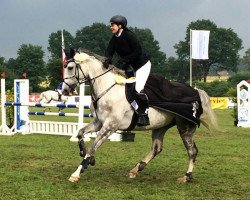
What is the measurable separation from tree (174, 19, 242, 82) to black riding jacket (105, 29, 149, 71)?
95.9 meters

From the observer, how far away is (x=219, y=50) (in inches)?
4144

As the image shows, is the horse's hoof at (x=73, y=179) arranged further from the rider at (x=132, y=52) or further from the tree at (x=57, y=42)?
the tree at (x=57, y=42)

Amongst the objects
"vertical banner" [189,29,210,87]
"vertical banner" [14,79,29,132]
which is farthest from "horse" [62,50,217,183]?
"vertical banner" [189,29,210,87]

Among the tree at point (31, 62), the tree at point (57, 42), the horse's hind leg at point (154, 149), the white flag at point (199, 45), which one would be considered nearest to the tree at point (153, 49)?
the tree at point (57, 42)

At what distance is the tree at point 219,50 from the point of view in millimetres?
103688

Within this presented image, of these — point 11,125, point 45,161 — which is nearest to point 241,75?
point 11,125

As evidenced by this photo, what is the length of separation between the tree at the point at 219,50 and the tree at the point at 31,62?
117ft

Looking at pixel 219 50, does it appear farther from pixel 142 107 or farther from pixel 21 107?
pixel 142 107

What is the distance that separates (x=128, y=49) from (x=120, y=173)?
7.89 ft

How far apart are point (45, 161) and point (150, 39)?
107m

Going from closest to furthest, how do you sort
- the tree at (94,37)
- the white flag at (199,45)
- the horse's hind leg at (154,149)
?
the horse's hind leg at (154,149) < the white flag at (199,45) < the tree at (94,37)

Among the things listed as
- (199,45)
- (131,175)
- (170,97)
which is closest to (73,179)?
(131,175)

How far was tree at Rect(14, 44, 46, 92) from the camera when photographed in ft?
286

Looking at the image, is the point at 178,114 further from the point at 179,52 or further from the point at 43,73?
the point at 179,52
